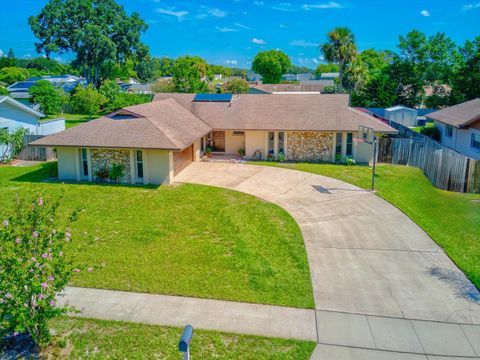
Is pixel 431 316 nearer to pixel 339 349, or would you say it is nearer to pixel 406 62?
pixel 339 349

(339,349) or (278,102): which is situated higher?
(278,102)

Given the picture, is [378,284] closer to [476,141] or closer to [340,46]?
[476,141]

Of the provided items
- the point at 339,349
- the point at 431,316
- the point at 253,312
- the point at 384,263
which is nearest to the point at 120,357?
the point at 253,312

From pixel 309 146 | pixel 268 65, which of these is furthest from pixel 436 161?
pixel 268 65

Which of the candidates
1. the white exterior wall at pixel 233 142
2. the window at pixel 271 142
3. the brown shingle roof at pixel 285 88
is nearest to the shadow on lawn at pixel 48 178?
the white exterior wall at pixel 233 142

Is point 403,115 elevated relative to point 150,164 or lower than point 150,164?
elevated

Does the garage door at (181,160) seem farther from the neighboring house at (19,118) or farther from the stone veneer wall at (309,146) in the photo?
the neighboring house at (19,118)
